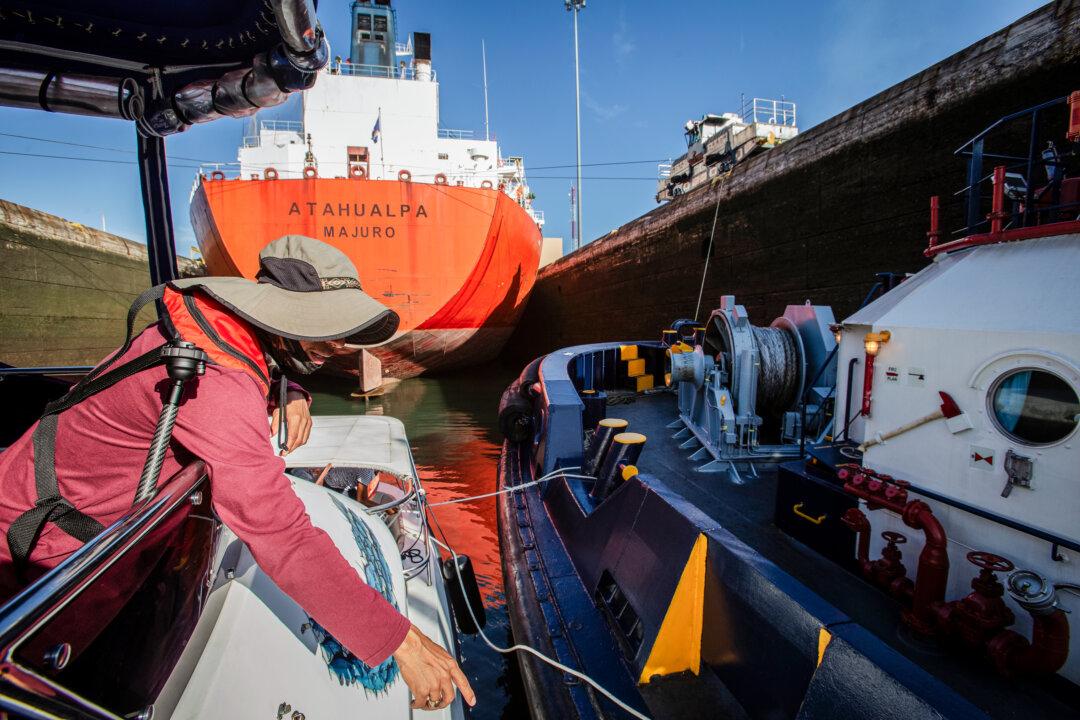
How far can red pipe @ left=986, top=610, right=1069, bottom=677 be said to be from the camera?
1725mm

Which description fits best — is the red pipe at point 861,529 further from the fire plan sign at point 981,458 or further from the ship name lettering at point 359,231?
the ship name lettering at point 359,231

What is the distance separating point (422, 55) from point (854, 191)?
16.5 meters

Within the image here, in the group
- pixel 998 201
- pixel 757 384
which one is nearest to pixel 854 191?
pixel 757 384

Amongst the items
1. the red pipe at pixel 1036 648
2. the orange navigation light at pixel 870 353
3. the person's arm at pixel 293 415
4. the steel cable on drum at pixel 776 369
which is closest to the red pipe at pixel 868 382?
the orange navigation light at pixel 870 353

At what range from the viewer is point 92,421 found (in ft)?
3.86

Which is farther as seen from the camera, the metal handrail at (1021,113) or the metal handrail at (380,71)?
the metal handrail at (380,71)

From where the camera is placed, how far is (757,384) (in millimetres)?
4676

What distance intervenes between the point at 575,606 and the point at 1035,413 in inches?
92.1

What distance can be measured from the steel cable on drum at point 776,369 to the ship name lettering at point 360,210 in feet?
28.7

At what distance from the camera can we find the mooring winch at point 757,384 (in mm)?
4454

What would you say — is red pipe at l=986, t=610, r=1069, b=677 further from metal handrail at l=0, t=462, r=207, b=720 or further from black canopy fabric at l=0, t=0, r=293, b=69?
black canopy fabric at l=0, t=0, r=293, b=69

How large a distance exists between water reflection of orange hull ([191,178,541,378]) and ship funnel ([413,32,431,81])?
746 cm

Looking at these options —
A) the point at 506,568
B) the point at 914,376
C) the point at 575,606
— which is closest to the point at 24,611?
the point at 575,606

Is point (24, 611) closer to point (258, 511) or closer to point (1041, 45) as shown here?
point (258, 511)
